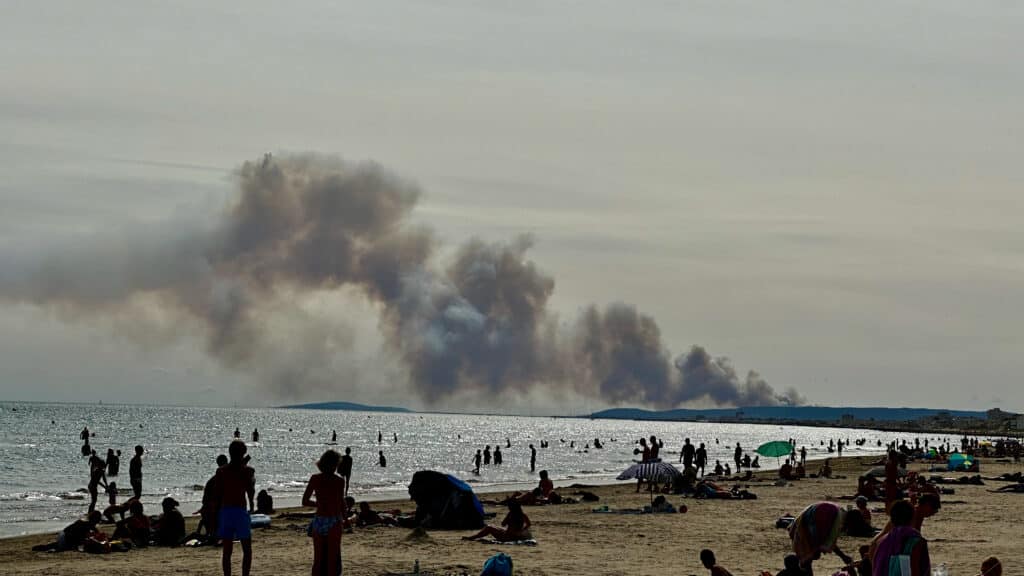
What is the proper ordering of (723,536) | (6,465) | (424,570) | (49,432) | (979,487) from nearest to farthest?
(424,570), (723,536), (979,487), (6,465), (49,432)

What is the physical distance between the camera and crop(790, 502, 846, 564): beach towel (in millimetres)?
11195

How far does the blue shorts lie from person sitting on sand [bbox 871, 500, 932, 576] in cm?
656

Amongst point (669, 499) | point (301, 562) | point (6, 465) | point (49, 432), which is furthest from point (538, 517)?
point (49, 432)

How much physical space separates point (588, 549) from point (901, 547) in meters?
10.5

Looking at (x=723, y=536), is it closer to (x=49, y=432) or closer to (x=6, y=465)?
(x=6, y=465)

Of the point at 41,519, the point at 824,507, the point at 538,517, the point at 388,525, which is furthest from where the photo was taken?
the point at 41,519

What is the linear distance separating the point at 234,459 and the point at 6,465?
57.3 metres

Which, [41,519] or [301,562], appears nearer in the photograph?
[301,562]

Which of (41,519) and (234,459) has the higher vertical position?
(234,459)

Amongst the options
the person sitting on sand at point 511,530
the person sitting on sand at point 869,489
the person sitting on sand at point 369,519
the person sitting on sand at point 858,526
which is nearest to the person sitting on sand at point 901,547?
the person sitting on sand at point 858,526

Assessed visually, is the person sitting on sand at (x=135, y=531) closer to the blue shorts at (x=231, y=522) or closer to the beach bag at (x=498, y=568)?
the blue shorts at (x=231, y=522)

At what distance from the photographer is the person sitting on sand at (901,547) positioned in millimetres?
9086

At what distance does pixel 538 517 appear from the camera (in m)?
26.0

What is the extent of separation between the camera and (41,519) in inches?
1209
